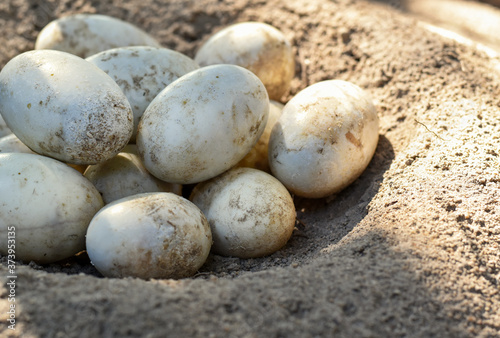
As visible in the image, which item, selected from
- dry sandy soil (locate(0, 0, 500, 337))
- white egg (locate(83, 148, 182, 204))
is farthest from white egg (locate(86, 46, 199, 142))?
dry sandy soil (locate(0, 0, 500, 337))

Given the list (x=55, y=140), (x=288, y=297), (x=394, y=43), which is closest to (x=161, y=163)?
(x=55, y=140)

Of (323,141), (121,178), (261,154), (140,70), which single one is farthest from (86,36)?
(323,141)

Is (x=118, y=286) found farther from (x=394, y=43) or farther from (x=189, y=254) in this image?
(x=394, y=43)

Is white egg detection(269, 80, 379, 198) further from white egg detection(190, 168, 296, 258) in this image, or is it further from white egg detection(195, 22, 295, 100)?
white egg detection(195, 22, 295, 100)

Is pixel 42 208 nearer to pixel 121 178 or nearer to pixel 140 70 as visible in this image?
pixel 121 178

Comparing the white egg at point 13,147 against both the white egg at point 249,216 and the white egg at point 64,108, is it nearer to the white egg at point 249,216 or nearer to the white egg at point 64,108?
the white egg at point 64,108

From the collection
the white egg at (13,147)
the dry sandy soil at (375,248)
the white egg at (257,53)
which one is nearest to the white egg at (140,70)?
the white egg at (257,53)
